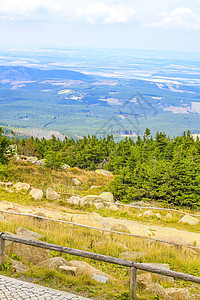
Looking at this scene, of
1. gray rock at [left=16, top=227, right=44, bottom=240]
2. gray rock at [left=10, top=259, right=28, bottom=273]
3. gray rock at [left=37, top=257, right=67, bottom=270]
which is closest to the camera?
gray rock at [left=10, top=259, right=28, bottom=273]

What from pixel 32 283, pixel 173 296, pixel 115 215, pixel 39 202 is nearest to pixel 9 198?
pixel 39 202

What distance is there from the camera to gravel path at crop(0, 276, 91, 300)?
14.6 feet

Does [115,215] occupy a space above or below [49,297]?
below

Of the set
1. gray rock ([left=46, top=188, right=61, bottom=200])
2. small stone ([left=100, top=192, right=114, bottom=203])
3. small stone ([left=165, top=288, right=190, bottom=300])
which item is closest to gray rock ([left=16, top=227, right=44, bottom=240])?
small stone ([left=165, top=288, right=190, bottom=300])

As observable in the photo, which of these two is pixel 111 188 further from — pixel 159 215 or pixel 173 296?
pixel 173 296

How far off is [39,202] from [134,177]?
886 cm

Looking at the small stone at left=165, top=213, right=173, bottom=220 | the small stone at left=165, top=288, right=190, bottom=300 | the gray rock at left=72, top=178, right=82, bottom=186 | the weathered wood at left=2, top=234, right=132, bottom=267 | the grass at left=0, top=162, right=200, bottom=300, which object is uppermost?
the weathered wood at left=2, top=234, right=132, bottom=267

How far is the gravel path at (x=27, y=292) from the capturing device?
446cm

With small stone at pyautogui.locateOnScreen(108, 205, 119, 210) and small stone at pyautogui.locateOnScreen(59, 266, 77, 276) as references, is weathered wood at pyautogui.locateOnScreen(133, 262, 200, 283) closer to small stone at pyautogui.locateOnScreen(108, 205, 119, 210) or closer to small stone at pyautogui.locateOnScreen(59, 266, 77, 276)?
small stone at pyautogui.locateOnScreen(59, 266, 77, 276)

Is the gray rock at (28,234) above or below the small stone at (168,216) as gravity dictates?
above

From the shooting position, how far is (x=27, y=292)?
460cm

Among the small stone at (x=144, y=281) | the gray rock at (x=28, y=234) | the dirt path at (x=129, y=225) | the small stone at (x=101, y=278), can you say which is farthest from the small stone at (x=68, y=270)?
the dirt path at (x=129, y=225)

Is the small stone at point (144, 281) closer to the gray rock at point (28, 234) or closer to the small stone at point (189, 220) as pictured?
the gray rock at point (28, 234)

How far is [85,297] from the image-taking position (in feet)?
15.4
